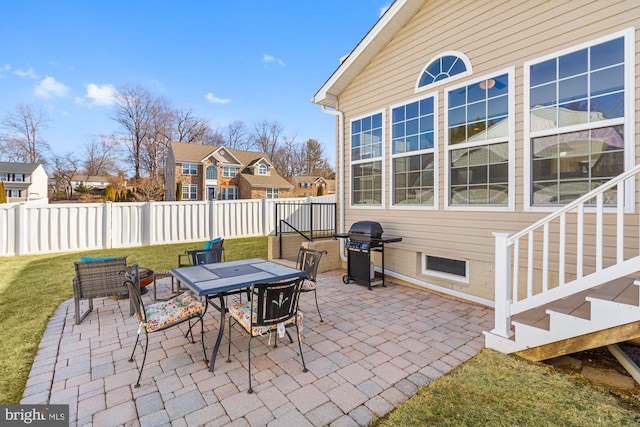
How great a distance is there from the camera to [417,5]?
17.2ft

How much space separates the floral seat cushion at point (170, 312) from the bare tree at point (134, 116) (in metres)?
32.1

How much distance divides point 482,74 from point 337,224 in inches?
163

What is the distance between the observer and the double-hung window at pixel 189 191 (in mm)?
26031

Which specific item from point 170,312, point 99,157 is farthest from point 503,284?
point 99,157

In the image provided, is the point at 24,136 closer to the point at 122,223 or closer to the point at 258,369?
the point at 122,223

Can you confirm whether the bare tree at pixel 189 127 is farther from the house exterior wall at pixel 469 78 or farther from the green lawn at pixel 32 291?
the house exterior wall at pixel 469 78

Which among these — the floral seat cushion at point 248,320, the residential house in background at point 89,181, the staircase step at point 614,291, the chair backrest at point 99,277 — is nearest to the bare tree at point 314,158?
the residential house in background at point 89,181

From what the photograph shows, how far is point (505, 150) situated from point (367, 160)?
109 inches

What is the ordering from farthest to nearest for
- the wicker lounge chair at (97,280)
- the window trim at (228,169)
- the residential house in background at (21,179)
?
the residential house in background at (21,179), the window trim at (228,169), the wicker lounge chair at (97,280)

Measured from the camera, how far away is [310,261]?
4211 mm

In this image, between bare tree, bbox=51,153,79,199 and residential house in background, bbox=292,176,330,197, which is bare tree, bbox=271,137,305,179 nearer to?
residential house in background, bbox=292,176,330,197

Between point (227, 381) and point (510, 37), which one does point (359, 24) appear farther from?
point (227, 381)

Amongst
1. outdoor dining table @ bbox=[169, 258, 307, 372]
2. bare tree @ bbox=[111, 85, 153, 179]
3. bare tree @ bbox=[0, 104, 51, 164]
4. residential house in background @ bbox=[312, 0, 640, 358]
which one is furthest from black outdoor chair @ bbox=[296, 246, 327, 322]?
bare tree @ bbox=[0, 104, 51, 164]

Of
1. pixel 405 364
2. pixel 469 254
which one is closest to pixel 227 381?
pixel 405 364
